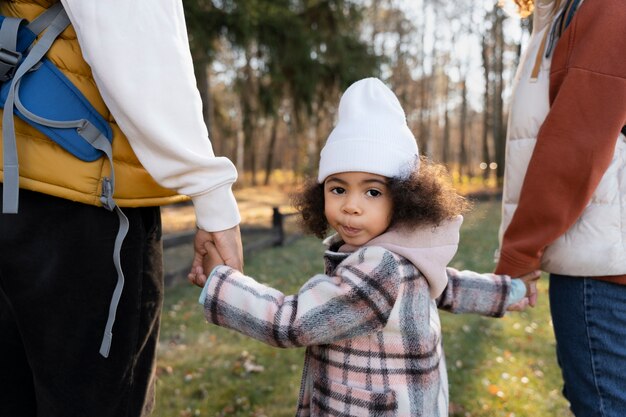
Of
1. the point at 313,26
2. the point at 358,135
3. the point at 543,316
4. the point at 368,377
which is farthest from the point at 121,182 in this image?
the point at 313,26

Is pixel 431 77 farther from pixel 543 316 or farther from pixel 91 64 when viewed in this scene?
pixel 91 64

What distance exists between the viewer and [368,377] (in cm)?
159

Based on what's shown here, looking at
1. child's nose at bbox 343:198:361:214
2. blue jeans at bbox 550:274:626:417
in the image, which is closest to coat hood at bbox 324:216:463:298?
child's nose at bbox 343:198:361:214

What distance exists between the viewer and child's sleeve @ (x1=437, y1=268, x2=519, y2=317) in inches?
76.4

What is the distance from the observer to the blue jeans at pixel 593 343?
1.68m

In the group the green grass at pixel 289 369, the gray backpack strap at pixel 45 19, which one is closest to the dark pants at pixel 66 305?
the gray backpack strap at pixel 45 19

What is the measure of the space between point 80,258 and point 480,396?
2945mm

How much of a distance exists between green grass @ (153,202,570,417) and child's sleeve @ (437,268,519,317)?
1.61 meters

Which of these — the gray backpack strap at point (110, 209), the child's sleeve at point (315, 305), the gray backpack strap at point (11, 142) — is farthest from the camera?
the child's sleeve at point (315, 305)

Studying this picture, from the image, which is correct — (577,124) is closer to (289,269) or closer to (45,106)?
(45,106)

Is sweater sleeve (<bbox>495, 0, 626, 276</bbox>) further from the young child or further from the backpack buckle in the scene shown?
the backpack buckle

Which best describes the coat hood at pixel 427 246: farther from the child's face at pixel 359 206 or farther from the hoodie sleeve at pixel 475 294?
the hoodie sleeve at pixel 475 294

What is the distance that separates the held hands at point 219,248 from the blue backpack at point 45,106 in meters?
0.28

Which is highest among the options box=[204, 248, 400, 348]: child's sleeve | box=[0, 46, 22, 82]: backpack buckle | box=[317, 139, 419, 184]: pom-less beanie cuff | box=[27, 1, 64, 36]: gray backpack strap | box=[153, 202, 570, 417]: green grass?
box=[27, 1, 64, 36]: gray backpack strap
